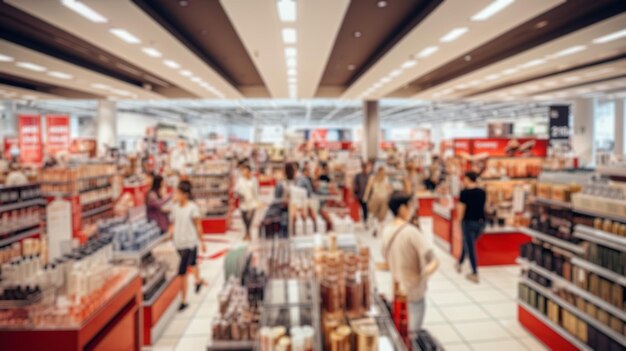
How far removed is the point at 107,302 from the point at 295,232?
174 cm

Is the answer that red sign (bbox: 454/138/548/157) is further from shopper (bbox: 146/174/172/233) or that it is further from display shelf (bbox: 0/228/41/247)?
display shelf (bbox: 0/228/41/247)

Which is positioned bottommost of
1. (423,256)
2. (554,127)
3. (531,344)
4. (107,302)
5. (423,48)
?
(531,344)

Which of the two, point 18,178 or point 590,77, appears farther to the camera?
point 590,77

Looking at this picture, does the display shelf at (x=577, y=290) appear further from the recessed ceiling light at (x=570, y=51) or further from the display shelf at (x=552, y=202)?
the recessed ceiling light at (x=570, y=51)

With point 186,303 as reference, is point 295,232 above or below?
above

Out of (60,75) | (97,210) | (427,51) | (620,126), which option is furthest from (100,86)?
(620,126)

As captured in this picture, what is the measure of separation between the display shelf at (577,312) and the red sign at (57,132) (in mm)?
13133

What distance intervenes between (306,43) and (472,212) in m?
3.94

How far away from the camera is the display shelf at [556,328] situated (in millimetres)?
3469

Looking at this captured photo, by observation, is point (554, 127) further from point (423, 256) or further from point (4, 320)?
point (4, 320)

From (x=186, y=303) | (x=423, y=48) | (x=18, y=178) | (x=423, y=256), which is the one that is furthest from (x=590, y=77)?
(x=18, y=178)

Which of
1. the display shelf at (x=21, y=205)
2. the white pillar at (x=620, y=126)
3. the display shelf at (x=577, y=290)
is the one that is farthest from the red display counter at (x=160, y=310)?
the white pillar at (x=620, y=126)

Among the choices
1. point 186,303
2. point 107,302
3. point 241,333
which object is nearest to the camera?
point 241,333

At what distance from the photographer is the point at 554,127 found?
1312cm
